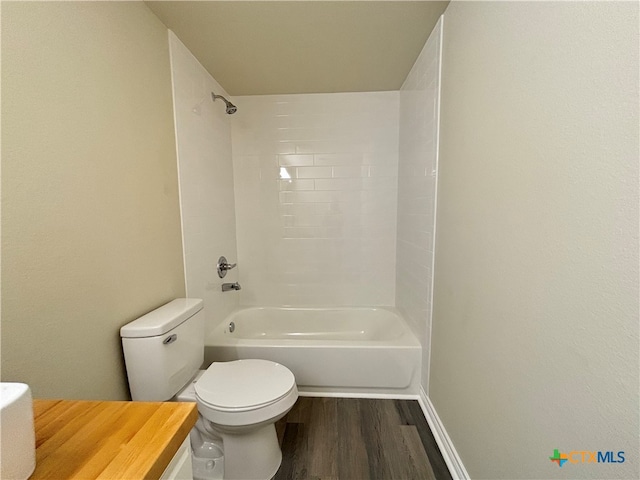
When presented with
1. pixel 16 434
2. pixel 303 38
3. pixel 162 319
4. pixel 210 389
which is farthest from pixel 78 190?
pixel 303 38

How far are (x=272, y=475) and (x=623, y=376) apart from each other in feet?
4.53

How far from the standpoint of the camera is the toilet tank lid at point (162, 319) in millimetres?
1084

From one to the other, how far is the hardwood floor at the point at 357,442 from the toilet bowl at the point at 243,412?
15 cm

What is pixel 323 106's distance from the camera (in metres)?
2.36

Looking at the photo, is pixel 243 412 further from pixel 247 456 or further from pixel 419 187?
pixel 419 187

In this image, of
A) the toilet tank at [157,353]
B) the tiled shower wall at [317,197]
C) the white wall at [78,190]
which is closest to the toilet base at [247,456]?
the toilet tank at [157,353]

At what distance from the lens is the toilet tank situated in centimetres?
109

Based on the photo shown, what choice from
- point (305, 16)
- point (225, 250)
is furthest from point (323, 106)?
point (225, 250)

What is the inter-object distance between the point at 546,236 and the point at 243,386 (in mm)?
1286

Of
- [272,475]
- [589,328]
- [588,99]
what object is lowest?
[272,475]

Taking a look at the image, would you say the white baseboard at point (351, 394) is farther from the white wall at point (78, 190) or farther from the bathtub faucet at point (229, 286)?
the white wall at point (78, 190)

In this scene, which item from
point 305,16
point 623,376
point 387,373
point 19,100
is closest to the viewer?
point 623,376

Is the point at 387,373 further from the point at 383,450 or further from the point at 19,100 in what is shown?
the point at 19,100

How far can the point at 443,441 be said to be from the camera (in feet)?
4.50
